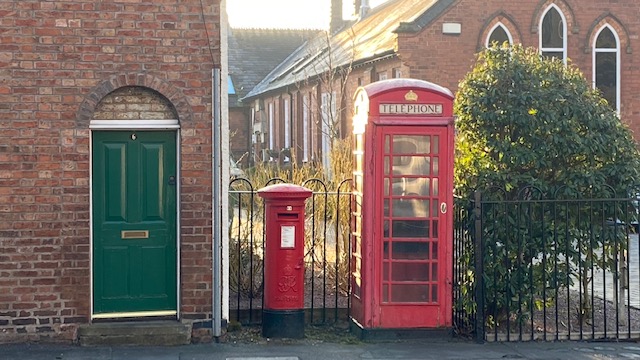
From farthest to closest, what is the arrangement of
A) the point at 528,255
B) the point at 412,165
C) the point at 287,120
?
1. the point at 287,120
2. the point at 528,255
3. the point at 412,165

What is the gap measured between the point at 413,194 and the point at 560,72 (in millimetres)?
2443

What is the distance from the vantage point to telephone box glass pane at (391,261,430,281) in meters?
9.52

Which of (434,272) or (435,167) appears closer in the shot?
(435,167)

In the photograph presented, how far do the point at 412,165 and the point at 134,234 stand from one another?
2.92 metres

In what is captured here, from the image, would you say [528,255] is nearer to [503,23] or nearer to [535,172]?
[535,172]

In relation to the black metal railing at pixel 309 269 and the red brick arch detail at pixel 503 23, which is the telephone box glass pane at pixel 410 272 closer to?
the black metal railing at pixel 309 269

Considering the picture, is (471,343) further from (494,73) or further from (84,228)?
(84,228)

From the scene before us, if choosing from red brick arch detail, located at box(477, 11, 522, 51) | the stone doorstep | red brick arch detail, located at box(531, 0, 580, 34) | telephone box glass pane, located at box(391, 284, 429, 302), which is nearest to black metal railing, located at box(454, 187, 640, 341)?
telephone box glass pane, located at box(391, 284, 429, 302)

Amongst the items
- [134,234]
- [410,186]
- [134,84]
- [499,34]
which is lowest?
[134,234]

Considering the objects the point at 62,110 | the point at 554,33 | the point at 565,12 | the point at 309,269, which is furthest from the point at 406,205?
the point at 565,12

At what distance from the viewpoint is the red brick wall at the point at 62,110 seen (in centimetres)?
916

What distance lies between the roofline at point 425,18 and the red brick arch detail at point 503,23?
1041 mm

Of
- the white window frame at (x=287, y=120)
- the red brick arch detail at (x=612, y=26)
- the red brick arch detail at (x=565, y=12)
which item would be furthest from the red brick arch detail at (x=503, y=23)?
the white window frame at (x=287, y=120)

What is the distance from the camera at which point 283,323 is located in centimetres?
973
